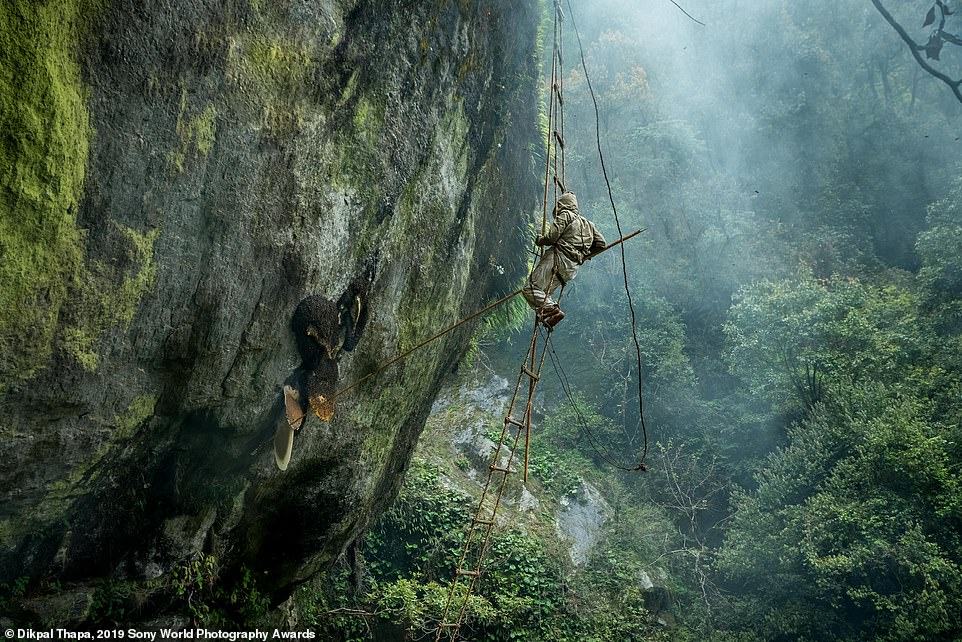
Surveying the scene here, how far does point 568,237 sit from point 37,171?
3964mm

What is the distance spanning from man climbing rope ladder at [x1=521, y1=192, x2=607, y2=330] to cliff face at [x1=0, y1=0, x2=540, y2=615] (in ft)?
5.27

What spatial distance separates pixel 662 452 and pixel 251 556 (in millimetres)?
14699

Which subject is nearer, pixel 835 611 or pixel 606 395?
pixel 835 611

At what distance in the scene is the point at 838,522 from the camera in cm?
1288

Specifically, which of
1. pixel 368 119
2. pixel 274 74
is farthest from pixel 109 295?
pixel 368 119

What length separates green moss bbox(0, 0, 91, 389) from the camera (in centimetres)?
345

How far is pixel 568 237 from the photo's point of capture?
5773 millimetres

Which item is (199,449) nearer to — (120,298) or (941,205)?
(120,298)

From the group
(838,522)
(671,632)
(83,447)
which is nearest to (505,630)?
(671,632)

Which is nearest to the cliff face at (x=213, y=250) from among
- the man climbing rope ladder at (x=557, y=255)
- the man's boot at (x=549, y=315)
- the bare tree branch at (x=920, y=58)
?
the man climbing rope ladder at (x=557, y=255)

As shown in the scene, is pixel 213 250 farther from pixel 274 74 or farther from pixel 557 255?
pixel 557 255

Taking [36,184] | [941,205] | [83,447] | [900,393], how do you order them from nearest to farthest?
[36,184]
[83,447]
[900,393]
[941,205]

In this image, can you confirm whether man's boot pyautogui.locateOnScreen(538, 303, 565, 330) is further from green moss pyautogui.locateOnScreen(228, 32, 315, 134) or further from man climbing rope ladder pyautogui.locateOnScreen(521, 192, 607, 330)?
green moss pyautogui.locateOnScreen(228, 32, 315, 134)

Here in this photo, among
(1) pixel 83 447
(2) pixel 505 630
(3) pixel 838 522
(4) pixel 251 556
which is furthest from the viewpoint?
(3) pixel 838 522
